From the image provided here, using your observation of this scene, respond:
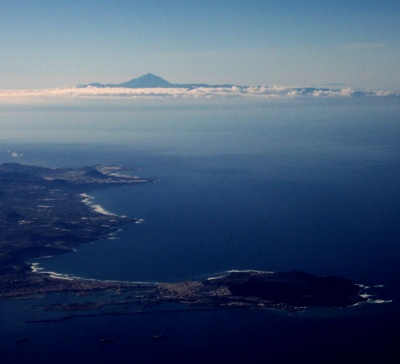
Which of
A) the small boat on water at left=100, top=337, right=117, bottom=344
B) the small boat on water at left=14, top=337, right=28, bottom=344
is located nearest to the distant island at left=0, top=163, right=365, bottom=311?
the small boat on water at left=14, top=337, right=28, bottom=344

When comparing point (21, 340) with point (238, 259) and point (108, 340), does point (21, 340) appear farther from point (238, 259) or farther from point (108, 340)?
point (238, 259)

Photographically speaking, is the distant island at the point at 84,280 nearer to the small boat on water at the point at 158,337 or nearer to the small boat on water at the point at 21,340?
the small boat on water at the point at 21,340

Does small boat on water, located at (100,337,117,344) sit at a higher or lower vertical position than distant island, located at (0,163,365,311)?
lower

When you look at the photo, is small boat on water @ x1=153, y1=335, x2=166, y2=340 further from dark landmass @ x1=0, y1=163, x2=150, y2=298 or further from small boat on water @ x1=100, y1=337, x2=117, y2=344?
dark landmass @ x1=0, y1=163, x2=150, y2=298

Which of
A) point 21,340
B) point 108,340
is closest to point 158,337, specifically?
point 108,340

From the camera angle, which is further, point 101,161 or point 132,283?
point 101,161

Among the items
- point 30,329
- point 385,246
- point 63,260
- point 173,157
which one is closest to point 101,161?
point 173,157

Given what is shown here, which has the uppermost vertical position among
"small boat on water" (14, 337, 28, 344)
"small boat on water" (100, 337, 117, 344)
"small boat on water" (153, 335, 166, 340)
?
"small boat on water" (153, 335, 166, 340)

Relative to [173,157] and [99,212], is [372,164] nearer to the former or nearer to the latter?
[173,157]
